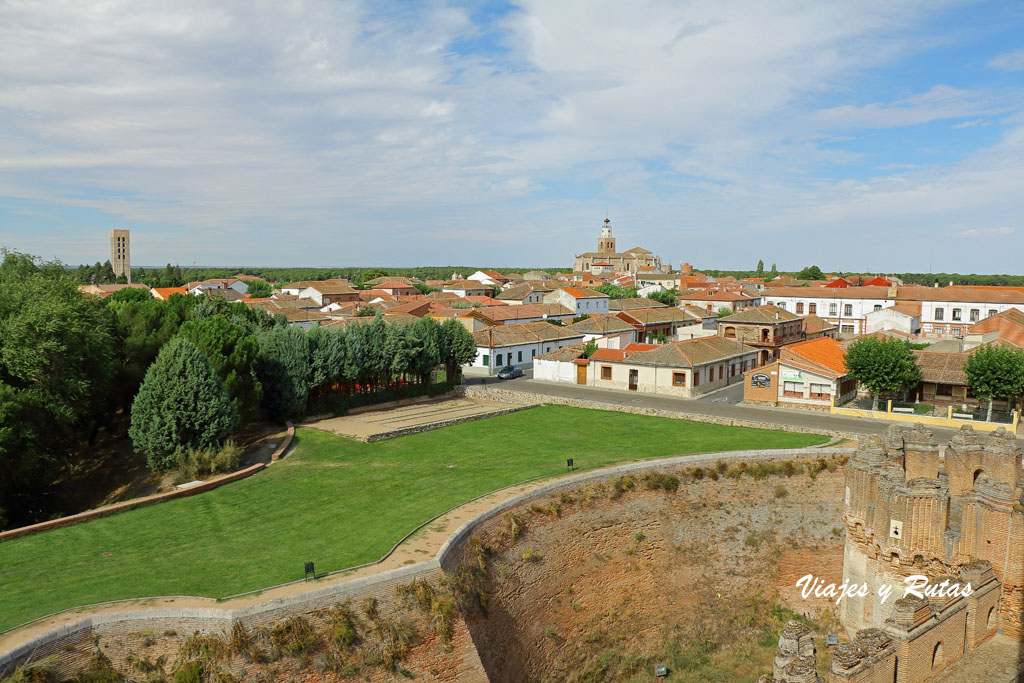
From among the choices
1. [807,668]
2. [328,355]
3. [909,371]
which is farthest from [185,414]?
[909,371]

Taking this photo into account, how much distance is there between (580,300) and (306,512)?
5844 cm

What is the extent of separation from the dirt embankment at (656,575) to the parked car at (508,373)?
76.9 ft

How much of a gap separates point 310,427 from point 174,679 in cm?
1859

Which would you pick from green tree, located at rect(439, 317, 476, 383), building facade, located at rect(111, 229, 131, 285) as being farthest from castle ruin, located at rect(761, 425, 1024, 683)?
building facade, located at rect(111, 229, 131, 285)

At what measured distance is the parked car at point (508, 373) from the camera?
46.0m

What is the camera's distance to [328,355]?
105 feet

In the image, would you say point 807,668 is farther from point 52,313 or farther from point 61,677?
point 52,313

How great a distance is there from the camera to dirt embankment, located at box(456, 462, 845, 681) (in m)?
18.6

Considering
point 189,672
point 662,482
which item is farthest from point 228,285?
point 189,672

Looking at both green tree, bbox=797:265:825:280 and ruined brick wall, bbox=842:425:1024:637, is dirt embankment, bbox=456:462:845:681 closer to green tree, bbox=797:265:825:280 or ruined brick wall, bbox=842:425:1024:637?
ruined brick wall, bbox=842:425:1024:637

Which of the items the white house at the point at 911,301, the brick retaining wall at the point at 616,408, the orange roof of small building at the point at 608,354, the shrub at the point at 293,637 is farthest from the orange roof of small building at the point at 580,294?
the shrub at the point at 293,637

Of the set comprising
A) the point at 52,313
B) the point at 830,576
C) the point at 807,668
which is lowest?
the point at 830,576

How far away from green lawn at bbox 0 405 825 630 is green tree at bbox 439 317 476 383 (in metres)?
9.16

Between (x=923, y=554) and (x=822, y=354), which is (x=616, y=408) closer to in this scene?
(x=822, y=354)
